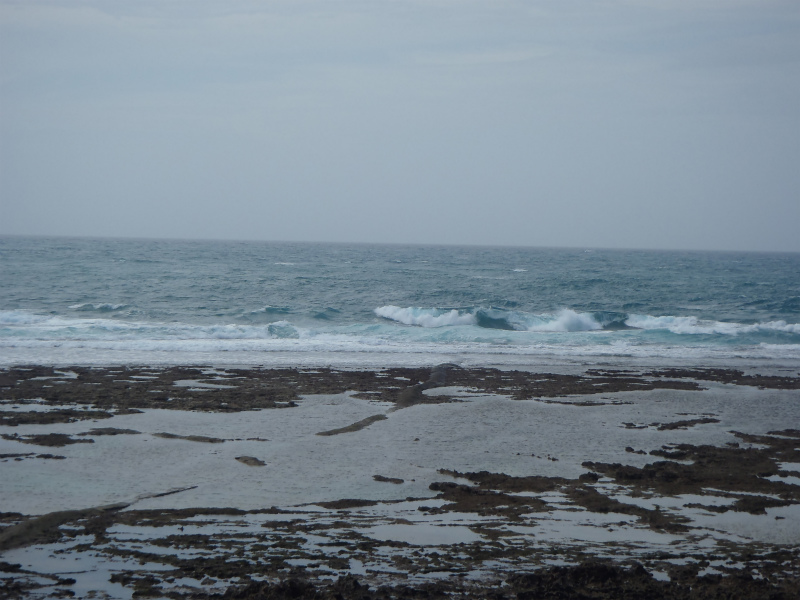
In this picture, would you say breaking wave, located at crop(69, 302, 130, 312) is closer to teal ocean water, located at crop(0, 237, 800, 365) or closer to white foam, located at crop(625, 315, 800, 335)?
teal ocean water, located at crop(0, 237, 800, 365)

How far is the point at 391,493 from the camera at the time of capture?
8.60 meters

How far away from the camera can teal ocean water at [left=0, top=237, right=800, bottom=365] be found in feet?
79.3

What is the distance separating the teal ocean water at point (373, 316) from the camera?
24.2 meters

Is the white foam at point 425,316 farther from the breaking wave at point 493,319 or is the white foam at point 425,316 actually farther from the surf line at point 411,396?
the surf line at point 411,396

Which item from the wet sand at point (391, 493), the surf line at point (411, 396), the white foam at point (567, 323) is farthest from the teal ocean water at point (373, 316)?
the wet sand at point (391, 493)

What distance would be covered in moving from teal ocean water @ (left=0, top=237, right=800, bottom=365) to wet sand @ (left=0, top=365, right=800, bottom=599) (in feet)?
26.2

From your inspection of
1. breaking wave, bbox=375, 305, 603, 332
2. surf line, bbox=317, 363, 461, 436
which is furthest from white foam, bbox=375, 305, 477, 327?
surf line, bbox=317, 363, 461, 436

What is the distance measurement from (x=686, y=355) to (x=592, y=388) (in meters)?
9.54

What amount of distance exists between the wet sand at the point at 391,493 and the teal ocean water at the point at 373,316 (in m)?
7.99

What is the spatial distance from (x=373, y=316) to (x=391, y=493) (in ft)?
90.6

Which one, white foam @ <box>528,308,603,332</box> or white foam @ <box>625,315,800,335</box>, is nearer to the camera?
white foam @ <box>625,315,800,335</box>

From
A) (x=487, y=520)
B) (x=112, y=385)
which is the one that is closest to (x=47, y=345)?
(x=112, y=385)

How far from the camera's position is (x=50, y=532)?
6.95 m

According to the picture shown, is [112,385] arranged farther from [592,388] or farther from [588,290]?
[588,290]
